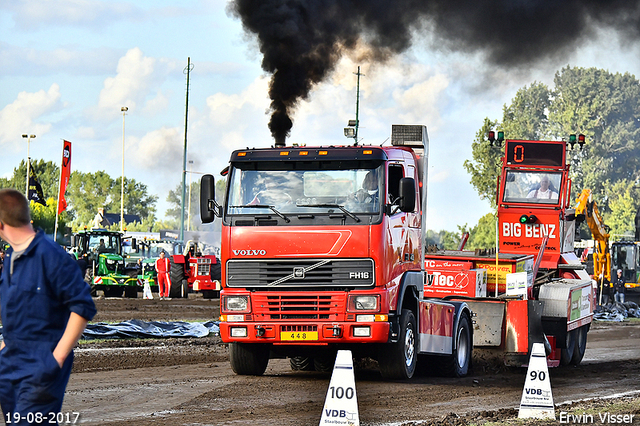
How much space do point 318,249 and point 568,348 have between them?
671 cm

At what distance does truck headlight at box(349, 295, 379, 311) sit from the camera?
1155 centimetres

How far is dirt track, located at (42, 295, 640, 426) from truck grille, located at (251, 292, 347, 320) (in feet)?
3.16

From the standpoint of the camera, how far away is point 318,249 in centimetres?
1158

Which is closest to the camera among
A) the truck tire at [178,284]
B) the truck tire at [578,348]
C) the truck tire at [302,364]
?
the truck tire at [302,364]

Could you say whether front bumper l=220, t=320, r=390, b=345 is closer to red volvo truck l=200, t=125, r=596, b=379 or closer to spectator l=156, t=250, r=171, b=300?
red volvo truck l=200, t=125, r=596, b=379

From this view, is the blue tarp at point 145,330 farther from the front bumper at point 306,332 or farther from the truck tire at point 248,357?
the front bumper at point 306,332

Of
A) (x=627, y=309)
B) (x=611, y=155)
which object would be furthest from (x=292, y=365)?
(x=611, y=155)

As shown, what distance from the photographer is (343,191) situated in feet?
38.7

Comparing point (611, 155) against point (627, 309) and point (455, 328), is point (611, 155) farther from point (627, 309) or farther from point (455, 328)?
point (455, 328)

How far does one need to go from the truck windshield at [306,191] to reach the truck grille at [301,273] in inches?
25.9

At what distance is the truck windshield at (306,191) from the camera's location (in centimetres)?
1173

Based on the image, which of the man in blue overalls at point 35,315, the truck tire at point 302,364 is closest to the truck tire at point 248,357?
the truck tire at point 302,364

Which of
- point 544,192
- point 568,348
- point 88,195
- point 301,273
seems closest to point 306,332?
point 301,273

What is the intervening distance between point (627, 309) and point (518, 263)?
18.2 metres
